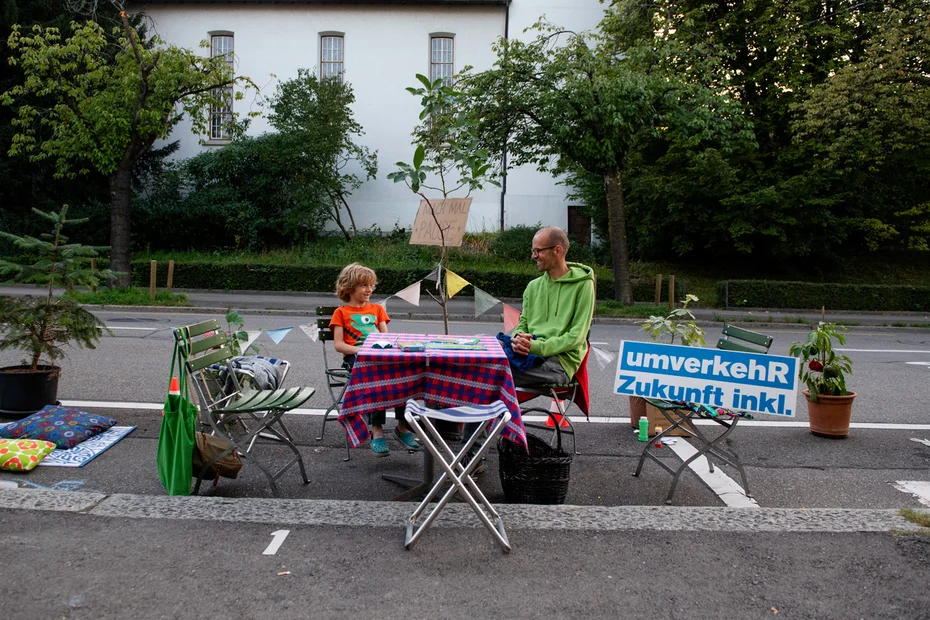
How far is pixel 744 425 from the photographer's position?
739cm

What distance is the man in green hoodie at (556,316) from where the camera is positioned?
5.55m

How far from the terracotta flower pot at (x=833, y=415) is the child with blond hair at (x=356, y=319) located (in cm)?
369

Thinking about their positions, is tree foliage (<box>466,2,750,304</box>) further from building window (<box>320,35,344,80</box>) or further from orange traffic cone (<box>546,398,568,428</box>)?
building window (<box>320,35,344,80</box>)

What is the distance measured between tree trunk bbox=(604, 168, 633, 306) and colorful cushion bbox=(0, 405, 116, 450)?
604 inches

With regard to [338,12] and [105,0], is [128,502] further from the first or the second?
[338,12]

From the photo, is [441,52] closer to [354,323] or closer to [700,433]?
[354,323]

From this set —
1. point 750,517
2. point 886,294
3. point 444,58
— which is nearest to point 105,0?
point 444,58

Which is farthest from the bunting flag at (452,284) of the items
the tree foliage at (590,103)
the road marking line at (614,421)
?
the tree foliage at (590,103)

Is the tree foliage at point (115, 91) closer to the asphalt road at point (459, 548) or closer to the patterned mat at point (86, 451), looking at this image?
the patterned mat at point (86, 451)

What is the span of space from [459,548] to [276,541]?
94 cm

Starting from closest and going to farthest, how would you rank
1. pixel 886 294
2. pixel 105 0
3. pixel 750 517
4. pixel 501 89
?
pixel 750 517 < pixel 501 89 < pixel 886 294 < pixel 105 0

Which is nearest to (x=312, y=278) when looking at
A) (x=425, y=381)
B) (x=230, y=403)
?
(x=230, y=403)

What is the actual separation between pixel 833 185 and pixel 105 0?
990 inches

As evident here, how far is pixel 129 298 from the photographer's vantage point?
18719 millimetres
